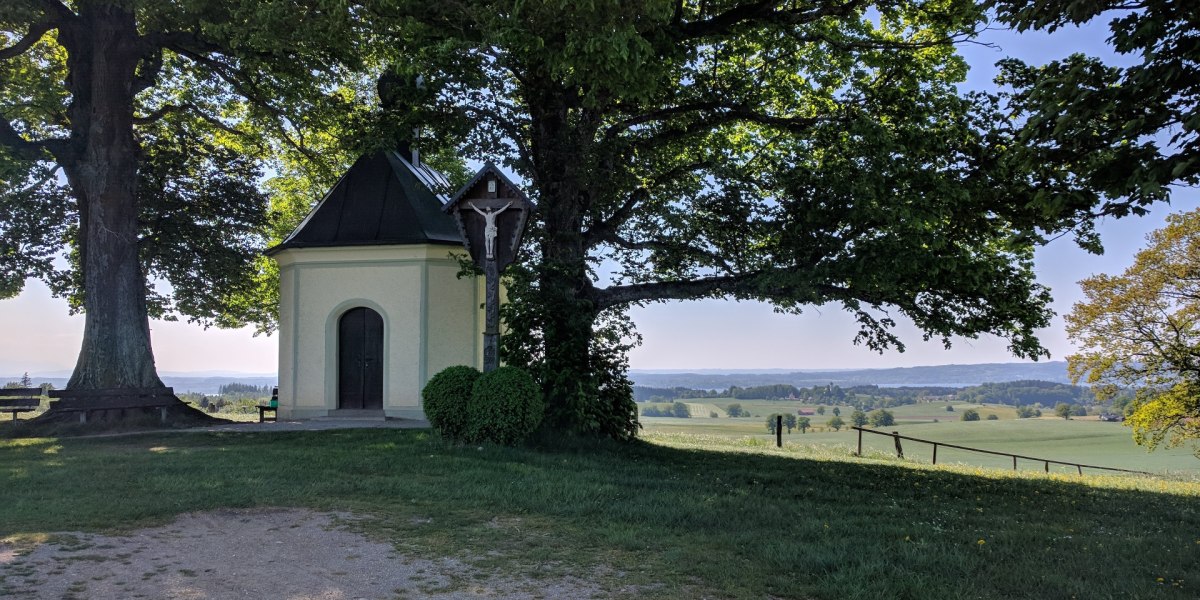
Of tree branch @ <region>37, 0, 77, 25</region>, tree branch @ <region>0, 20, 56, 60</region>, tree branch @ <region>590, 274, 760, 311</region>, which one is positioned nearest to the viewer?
tree branch @ <region>590, 274, 760, 311</region>

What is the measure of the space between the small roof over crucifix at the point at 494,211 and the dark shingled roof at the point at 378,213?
5201 mm

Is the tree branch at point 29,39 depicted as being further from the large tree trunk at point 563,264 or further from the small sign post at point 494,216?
the small sign post at point 494,216

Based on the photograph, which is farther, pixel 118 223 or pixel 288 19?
pixel 118 223

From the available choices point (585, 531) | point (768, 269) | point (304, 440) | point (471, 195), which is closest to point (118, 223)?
point (304, 440)

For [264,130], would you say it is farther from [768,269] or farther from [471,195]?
[768,269]

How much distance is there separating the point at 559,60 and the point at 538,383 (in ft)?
16.8

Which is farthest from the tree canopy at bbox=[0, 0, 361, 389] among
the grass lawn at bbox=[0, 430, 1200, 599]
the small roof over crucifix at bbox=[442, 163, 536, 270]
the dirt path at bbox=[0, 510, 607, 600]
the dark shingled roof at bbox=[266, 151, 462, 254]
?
the dirt path at bbox=[0, 510, 607, 600]

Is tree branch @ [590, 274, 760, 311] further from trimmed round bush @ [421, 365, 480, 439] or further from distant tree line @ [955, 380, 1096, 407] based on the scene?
distant tree line @ [955, 380, 1096, 407]

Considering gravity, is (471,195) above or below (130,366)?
above

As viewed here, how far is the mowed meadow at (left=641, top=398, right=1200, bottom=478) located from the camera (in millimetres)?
30053


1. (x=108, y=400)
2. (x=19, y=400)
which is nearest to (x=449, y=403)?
(x=108, y=400)

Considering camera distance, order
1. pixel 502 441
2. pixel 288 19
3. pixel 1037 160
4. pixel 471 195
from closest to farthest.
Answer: pixel 1037 160 → pixel 502 441 → pixel 471 195 → pixel 288 19

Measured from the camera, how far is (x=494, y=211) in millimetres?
12266

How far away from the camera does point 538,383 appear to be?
12922 millimetres
